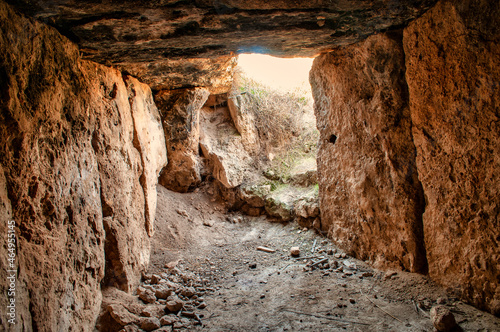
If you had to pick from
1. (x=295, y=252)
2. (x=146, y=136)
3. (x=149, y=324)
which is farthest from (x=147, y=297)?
(x=146, y=136)

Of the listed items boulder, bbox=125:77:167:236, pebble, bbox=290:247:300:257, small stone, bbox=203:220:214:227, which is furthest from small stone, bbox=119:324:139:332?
small stone, bbox=203:220:214:227

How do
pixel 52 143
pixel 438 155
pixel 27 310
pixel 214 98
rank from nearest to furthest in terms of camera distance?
pixel 27 310 < pixel 52 143 < pixel 438 155 < pixel 214 98

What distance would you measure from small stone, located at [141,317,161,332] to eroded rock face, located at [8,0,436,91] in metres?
2.25

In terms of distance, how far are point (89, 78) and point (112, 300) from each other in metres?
1.96

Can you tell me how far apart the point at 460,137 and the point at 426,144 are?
0.32 metres

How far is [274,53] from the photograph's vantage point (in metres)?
2.90

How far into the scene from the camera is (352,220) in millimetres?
3400

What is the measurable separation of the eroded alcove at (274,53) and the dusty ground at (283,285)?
224 millimetres

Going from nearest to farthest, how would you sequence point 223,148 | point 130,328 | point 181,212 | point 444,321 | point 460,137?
point 444,321
point 460,137
point 130,328
point 181,212
point 223,148

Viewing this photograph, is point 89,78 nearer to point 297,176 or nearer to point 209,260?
point 209,260

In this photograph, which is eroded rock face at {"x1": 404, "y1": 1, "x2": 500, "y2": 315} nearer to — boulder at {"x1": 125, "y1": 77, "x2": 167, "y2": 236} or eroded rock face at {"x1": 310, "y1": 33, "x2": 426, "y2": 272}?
eroded rock face at {"x1": 310, "y1": 33, "x2": 426, "y2": 272}

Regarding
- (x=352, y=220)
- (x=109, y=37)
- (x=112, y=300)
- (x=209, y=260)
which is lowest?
(x=209, y=260)

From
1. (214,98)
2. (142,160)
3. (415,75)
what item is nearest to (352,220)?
(415,75)

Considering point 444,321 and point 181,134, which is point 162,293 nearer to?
point 444,321
